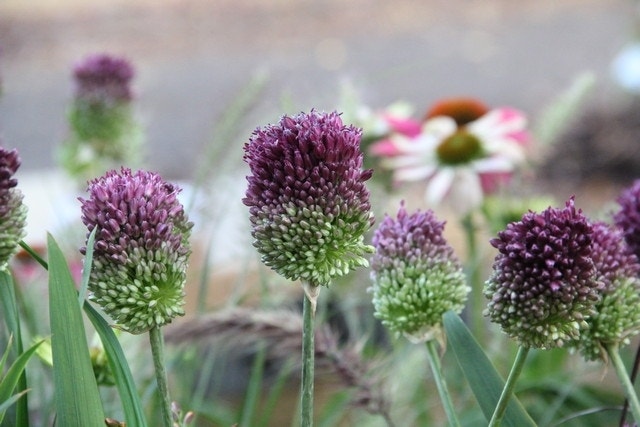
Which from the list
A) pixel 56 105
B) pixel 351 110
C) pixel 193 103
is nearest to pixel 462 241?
pixel 351 110

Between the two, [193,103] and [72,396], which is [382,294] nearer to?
[72,396]

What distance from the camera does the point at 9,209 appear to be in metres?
0.34

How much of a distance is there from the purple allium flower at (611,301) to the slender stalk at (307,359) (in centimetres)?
11

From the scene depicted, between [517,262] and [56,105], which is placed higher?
[56,105]

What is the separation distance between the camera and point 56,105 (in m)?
3.27

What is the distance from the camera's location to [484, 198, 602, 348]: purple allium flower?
33 centimetres

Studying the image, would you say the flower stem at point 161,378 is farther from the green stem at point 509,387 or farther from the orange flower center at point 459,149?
the orange flower center at point 459,149

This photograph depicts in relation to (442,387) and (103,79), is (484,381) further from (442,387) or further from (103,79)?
(103,79)

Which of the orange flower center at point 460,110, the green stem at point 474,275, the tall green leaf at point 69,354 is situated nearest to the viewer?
the tall green leaf at point 69,354

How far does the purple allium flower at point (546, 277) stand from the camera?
12.8 inches

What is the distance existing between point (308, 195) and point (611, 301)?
136 mm

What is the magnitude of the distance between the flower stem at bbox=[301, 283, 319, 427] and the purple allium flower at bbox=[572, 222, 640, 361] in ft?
0.36

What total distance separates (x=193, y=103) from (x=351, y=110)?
8.33ft

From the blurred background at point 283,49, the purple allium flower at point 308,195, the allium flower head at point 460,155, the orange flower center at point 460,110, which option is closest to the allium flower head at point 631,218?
the purple allium flower at point 308,195
